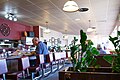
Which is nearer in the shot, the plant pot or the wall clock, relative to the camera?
the plant pot

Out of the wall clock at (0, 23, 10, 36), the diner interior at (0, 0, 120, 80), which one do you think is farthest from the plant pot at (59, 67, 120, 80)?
the wall clock at (0, 23, 10, 36)

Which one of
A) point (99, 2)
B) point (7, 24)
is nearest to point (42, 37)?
point (7, 24)

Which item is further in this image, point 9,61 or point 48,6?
point 48,6

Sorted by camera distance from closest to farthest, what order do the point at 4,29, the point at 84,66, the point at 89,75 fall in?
the point at 89,75 → the point at 84,66 → the point at 4,29

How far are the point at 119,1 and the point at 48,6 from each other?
2.58m

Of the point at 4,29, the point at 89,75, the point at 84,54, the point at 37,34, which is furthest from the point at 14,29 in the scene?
the point at 89,75

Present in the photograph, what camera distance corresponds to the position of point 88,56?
7.48 ft

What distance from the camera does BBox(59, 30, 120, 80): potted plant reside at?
199 cm

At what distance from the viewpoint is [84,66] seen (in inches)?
92.4

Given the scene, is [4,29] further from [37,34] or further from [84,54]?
[84,54]

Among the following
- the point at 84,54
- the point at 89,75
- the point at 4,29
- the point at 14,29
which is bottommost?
the point at 89,75

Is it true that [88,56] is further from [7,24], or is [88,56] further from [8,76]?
[7,24]

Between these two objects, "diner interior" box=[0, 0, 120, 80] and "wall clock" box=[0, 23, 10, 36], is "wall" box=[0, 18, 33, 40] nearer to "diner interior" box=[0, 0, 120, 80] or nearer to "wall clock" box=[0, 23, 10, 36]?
"diner interior" box=[0, 0, 120, 80]

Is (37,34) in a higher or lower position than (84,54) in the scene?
higher
